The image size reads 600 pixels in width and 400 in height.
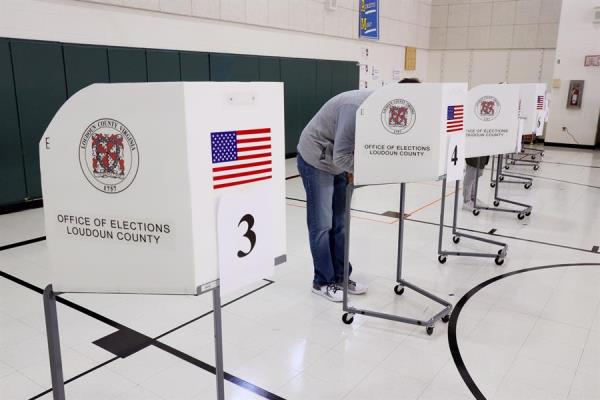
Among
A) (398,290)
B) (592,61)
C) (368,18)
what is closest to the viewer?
(398,290)

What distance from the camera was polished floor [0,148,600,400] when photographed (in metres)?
2.13

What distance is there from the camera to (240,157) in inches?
46.0

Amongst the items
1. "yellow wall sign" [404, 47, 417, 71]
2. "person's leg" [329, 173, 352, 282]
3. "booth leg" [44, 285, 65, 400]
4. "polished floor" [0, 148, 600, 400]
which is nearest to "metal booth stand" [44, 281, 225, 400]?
"booth leg" [44, 285, 65, 400]

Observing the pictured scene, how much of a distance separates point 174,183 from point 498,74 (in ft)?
39.4

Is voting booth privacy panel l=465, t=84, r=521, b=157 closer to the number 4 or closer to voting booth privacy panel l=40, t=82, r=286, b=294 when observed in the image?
the number 4

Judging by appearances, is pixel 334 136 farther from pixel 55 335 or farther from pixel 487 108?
pixel 487 108

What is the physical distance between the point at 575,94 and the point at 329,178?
9234 millimetres

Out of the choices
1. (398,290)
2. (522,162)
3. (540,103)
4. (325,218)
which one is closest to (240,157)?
(325,218)

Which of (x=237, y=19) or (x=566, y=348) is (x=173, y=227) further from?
(x=237, y=19)

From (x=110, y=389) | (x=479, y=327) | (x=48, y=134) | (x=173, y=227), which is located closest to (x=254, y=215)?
(x=173, y=227)

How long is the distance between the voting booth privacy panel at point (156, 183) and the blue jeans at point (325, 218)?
157 centimetres

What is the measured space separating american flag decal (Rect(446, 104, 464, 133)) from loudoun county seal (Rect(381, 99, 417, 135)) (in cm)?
21

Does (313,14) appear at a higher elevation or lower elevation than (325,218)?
higher

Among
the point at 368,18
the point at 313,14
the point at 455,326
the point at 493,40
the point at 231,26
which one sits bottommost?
the point at 455,326
